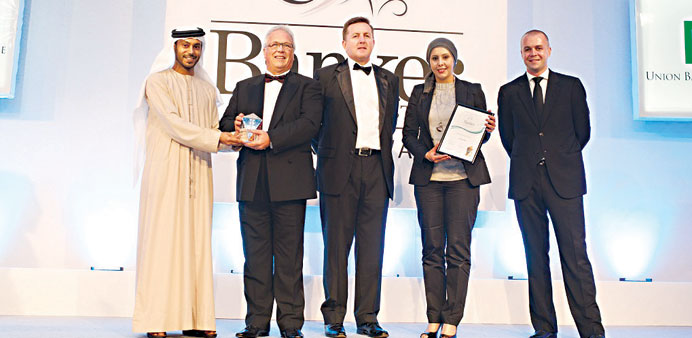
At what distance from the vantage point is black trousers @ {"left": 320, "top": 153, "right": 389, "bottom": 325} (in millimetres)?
3545

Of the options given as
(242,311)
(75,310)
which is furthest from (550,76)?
(75,310)

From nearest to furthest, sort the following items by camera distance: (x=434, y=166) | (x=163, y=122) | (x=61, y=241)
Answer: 1. (x=163, y=122)
2. (x=434, y=166)
3. (x=61, y=241)

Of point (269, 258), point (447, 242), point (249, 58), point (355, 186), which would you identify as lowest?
point (269, 258)

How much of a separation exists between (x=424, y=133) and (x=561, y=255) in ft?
3.44

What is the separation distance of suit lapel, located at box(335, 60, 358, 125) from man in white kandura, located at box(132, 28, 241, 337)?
716 mm

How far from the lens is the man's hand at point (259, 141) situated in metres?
3.27

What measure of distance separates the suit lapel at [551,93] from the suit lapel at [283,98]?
1460 mm

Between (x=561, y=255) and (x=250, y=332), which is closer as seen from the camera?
(x=250, y=332)

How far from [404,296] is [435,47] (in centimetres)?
182

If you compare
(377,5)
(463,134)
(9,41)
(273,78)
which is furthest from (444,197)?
(9,41)

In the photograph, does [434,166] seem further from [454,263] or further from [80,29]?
[80,29]

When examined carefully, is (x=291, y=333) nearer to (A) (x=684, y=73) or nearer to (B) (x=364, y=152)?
(B) (x=364, y=152)

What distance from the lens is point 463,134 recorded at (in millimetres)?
3428

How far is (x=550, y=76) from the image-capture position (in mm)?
3715
